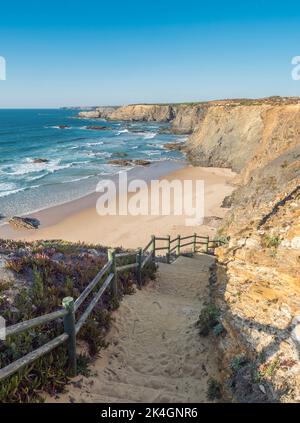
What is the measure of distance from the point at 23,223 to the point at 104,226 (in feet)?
19.0

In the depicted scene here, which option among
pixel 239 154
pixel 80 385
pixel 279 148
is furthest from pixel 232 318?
pixel 239 154

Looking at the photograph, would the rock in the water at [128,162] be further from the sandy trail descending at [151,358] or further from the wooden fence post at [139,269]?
the sandy trail descending at [151,358]

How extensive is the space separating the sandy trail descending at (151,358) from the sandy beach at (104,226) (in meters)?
10.7

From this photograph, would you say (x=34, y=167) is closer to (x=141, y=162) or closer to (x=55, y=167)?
(x=55, y=167)

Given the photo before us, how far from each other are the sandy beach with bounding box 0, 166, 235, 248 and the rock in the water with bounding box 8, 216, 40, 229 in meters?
0.42

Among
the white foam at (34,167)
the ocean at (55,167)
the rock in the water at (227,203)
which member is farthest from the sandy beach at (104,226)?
the white foam at (34,167)

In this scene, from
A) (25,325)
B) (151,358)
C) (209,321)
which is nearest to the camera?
(25,325)

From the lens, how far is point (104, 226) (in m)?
22.5

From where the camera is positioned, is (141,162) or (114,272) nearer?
(114,272)

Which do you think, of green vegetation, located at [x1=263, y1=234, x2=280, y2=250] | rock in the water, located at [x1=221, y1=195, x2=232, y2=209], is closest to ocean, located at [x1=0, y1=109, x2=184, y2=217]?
rock in the water, located at [x1=221, y1=195, x2=232, y2=209]

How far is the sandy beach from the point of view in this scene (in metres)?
20.3

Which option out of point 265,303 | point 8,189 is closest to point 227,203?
point 265,303

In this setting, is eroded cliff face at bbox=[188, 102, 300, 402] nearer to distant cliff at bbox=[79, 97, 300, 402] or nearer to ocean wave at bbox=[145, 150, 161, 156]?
distant cliff at bbox=[79, 97, 300, 402]
